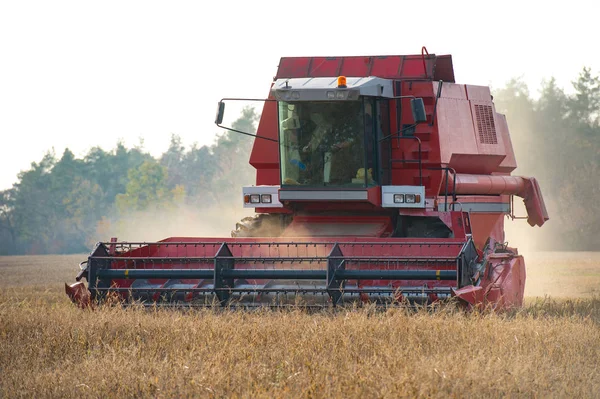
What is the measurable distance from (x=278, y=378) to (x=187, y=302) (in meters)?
3.80

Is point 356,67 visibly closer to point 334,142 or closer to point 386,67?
point 386,67

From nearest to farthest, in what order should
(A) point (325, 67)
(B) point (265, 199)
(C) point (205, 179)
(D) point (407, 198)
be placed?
(D) point (407, 198), (B) point (265, 199), (A) point (325, 67), (C) point (205, 179)

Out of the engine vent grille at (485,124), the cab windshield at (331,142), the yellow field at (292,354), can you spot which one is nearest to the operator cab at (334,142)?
the cab windshield at (331,142)

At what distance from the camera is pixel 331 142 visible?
423 inches

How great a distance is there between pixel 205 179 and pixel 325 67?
6647 centimetres

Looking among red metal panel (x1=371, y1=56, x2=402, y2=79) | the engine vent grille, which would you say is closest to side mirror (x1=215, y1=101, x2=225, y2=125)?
red metal panel (x1=371, y1=56, x2=402, y2=79)

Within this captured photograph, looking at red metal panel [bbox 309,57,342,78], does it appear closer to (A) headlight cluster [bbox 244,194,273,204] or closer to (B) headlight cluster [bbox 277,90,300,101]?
(B) headlight cluster [bbox 277,90,300,101]

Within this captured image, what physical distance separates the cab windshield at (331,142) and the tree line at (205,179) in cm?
4133

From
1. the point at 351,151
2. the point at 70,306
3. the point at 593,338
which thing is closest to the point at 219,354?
the point at 593,338

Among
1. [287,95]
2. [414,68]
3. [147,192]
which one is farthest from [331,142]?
[147,192]

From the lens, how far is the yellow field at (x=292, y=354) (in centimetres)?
554

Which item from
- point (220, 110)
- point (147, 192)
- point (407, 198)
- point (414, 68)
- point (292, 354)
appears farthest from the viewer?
point (147, 192)

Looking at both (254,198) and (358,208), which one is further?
(254,198)

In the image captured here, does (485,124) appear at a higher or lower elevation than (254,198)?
higher
